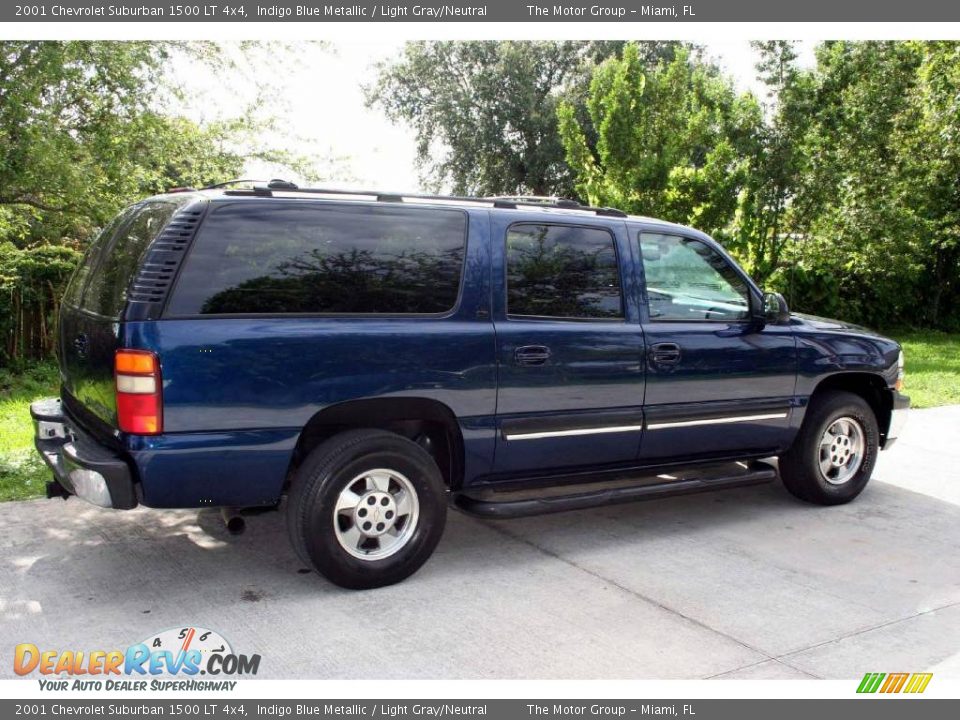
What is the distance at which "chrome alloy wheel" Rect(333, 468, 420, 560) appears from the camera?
14.5 feet

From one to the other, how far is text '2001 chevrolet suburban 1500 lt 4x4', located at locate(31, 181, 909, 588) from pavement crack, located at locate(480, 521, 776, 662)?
0.33m

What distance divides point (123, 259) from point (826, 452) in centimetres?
463

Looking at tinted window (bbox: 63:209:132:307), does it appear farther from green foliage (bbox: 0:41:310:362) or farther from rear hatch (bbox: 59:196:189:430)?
green foliage (bbox: 0:41:310:362)

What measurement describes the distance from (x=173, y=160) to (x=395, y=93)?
80.5ft

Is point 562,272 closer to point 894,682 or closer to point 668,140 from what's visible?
point 894,682

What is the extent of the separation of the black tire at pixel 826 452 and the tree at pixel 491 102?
2556cm

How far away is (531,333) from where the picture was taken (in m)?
4.87

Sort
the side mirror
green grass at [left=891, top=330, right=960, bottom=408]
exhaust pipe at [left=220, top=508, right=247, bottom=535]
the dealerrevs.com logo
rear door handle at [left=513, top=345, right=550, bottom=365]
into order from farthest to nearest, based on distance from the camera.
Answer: green grass at [left=891, top=330, right=960, bottom=408] → the side mirror → rear door handle at [left=513, top=345, right=550, bottom=365] → exhaust pipe at [left=220, top=508, right=247, bottom=535] → the dealerrevs.com logo

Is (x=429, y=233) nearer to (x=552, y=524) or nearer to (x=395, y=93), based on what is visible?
(x=552, y=524)

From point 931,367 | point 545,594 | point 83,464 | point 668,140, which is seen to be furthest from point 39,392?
point 931,367

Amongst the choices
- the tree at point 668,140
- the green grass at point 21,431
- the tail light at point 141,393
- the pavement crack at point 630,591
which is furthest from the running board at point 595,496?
the tree at point 668,140

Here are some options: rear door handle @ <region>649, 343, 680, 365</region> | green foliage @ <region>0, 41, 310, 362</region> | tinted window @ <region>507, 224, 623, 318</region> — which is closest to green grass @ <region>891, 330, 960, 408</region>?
rear door handle @ <region>649, 343, 680, 365</region>

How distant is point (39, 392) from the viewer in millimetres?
10125

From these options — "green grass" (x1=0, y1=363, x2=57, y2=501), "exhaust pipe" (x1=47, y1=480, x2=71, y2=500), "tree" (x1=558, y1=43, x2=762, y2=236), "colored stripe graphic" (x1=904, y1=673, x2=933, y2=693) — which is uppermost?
"tree" (x1=558, y1=43, x2=762, y2=236)
